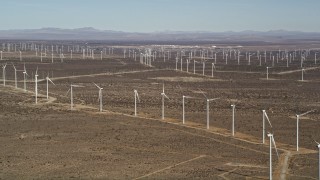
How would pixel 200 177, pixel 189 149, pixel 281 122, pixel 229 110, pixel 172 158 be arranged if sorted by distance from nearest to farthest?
pixel 200 177 → pixel 172 158 → pixel 189 149 → pixel 281 122 → pixel 229 110

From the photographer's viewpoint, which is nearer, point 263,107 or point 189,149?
point 189,149

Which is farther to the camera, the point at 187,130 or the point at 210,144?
the point at 187,130

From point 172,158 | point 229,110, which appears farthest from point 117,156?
point 229,110

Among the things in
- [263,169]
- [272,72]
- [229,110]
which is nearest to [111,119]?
[229,110]

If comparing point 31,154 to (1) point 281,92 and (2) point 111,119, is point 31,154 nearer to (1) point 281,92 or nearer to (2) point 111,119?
(2) point 111,119

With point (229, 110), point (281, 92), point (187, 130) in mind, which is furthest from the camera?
point (281, 92)

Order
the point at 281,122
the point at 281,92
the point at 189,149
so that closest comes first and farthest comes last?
the point at 189,149 → the point at 281,122 → the point at 281,92

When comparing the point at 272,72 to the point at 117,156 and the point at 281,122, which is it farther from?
the point at 117,156
